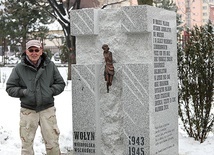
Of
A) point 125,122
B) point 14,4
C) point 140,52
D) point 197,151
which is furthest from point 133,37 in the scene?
point 14,4

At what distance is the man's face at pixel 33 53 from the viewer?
18.5ft

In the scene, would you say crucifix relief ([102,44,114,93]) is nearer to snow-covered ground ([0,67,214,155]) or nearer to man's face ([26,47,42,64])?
man's face ([26,47,42,64])

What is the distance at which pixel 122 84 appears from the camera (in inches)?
239

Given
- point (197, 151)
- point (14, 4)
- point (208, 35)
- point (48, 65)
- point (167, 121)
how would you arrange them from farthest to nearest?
point (14, 4)
point (208, 35)
point (197, 151)
point (167, 121)
point (48, 65)

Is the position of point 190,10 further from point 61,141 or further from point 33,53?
point 33,53

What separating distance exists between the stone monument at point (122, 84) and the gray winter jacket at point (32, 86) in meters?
0.69

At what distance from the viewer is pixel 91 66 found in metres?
6.26

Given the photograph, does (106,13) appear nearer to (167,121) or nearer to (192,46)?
(167,121)

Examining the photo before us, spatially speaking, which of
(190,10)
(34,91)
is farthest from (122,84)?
(190,10)

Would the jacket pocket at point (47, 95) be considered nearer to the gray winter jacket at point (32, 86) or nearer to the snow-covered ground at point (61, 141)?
the gray winter jacket at point (32, 86)

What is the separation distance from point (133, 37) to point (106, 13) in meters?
0.49

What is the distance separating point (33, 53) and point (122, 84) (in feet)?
3.98

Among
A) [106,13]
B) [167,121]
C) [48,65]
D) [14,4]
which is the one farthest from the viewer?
[14,4]

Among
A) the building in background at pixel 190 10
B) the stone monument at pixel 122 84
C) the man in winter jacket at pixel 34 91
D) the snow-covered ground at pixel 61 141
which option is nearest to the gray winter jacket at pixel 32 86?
the man in winter jacket at pixel 34 91
